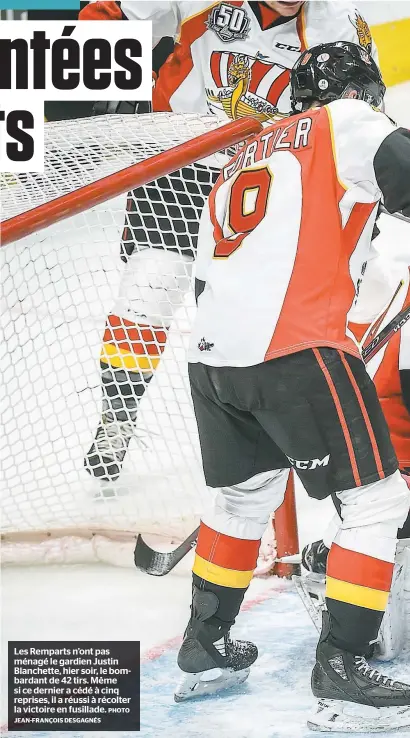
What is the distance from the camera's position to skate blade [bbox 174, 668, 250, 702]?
1322 millimetres

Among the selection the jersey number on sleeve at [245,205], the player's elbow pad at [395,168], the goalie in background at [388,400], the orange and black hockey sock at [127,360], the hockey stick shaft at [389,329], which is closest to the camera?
the player's elbow pad at [395,168]

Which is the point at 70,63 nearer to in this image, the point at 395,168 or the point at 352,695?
the point at 395,168

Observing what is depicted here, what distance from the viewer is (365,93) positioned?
53.6 inches

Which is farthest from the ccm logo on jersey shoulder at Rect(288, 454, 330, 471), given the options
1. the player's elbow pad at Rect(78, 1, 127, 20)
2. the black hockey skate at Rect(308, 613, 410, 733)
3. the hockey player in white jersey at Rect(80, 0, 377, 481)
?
the player's elbow pad at Rect(78, 1, 127, 20)

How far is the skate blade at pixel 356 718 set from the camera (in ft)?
3.96

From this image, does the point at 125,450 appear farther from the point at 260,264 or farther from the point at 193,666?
the point at 260,264

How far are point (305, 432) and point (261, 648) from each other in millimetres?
431

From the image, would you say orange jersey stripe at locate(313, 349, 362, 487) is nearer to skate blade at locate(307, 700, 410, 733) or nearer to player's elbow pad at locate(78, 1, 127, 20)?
skate blade at locate(307, 700, 410, 733)

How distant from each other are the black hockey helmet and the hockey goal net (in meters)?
0.23

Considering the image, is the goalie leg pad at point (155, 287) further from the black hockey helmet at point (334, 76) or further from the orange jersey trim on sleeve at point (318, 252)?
the orange jersey trim on sleeve at point (318, 252)

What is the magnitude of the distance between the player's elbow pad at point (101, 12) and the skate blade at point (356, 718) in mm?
1310

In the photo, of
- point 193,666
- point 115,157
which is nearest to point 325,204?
point 115,157

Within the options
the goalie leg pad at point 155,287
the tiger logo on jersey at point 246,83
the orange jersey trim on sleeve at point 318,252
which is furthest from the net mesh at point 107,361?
the orange jersey trim on sleeve at point 318,252

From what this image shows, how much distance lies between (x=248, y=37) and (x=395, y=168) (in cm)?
93
